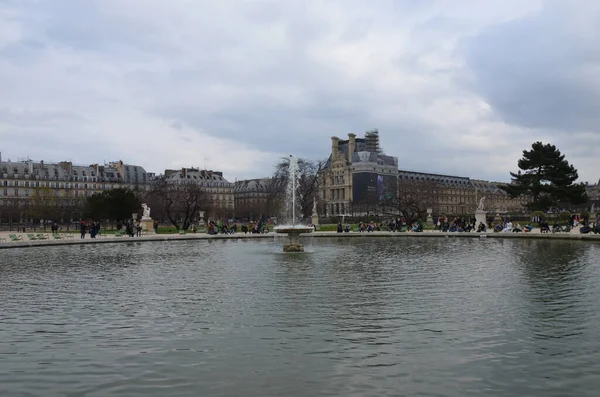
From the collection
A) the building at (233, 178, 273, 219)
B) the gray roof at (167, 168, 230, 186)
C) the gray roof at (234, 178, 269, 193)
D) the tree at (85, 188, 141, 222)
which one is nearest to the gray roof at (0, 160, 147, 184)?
the gray roof at (167, 168, 230, 186)

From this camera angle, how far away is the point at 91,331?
9.52 meters

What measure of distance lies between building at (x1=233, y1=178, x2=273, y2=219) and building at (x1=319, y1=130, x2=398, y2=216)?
640 inches

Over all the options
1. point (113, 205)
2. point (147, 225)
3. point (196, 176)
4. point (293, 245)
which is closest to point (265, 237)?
point (147, 225)

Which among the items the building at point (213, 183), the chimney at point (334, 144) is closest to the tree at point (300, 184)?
the building at point (213, 183)

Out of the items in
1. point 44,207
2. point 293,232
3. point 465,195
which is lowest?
point 293,232

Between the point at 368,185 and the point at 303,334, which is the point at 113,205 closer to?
the point at 303,334

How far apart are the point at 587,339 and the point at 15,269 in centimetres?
1832

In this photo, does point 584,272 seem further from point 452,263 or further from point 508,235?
point 508,235

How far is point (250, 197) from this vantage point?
15425cm

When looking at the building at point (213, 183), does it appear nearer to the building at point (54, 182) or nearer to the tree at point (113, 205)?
the building at point (54, 182)

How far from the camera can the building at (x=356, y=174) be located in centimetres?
12275

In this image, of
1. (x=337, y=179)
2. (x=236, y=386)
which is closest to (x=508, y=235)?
(x=236, y=386)

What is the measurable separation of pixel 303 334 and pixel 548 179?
64244mm

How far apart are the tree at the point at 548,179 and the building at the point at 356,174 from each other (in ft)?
166
